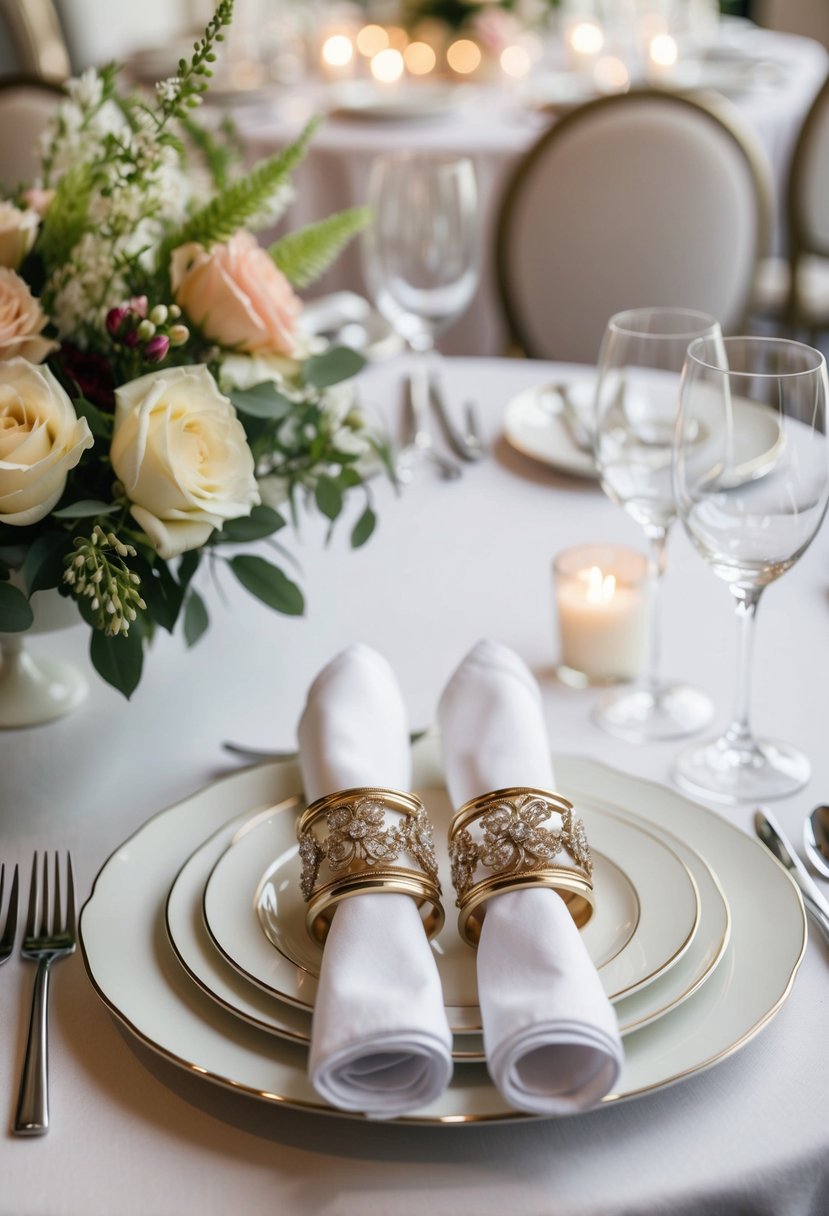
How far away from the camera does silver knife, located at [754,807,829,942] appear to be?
0.69 m

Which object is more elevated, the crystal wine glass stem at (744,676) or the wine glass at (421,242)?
the wine glass at (421,242)

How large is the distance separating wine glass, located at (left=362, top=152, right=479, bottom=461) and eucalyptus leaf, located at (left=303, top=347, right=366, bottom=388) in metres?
0.40

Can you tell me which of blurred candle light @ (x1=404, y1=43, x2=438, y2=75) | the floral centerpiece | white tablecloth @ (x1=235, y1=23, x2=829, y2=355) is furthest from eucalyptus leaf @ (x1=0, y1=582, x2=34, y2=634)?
blurred candle light @ (x1=404, y1=43, x2=438, y2=75)

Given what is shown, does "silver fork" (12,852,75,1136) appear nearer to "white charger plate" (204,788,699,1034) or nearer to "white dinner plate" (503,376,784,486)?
"white charger plate" (204,788,699,1034)

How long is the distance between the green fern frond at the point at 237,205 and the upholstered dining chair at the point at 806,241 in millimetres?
2072

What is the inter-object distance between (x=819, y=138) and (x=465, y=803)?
2591 mm

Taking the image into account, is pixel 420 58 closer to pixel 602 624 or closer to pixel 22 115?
pixel 22 115

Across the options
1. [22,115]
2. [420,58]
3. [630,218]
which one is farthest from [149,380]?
[420,58]

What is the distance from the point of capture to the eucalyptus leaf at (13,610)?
0.75 meters

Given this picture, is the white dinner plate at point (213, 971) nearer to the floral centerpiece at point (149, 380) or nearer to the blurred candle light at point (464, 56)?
the floral centerpiece at point (149, 380)

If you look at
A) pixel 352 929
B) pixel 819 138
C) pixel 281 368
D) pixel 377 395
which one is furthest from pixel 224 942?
pixel 819 138

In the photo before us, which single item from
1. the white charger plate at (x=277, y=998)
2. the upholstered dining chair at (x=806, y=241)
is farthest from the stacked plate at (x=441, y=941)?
the upholstered dining chair at (x=806, y=241)

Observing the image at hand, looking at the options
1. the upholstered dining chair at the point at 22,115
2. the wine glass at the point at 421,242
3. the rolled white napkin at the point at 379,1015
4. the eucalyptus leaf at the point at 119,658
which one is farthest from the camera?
the upholstered dining chair at the point at 22,115

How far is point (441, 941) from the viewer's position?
644 millimetres
